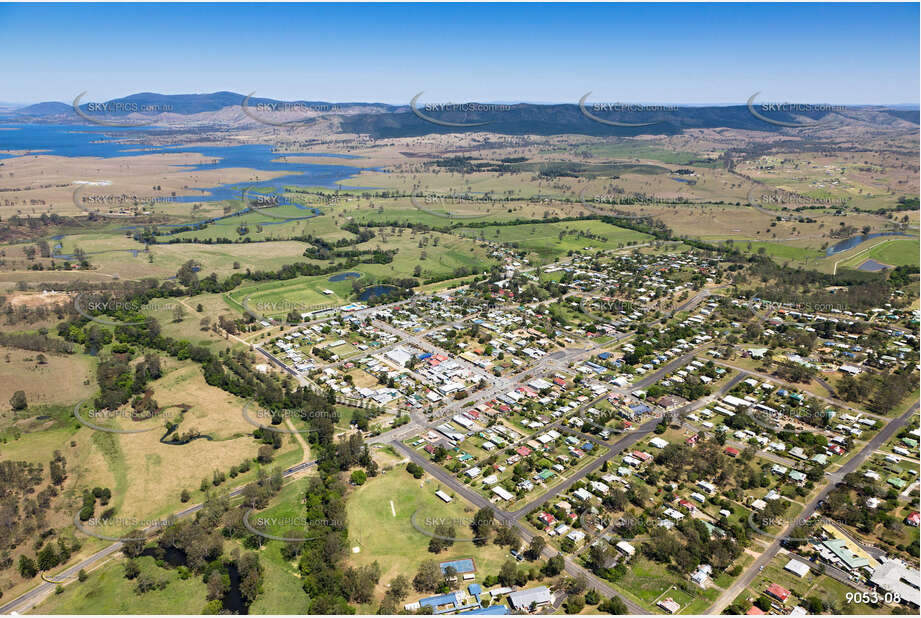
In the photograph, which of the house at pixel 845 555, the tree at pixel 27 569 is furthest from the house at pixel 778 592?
the tree at pixel 27 569

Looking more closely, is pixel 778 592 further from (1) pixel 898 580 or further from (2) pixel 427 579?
(2) pixel 427 579

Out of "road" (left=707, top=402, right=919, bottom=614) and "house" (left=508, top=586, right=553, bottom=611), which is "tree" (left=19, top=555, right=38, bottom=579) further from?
"road" (left=707, top=402, right=919, bottom=614)

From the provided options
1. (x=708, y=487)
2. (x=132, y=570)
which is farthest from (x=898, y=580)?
(x=132, y=570)

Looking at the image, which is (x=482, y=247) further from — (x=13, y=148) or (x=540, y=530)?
(x=13, y=148)

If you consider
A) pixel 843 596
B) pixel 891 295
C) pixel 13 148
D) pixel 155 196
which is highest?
pixel 13 148

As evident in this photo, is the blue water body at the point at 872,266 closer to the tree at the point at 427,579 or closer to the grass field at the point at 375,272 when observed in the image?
the grass field at the point at 375,272

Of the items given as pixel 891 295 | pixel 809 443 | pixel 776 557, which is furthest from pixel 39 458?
pixel 891 295
